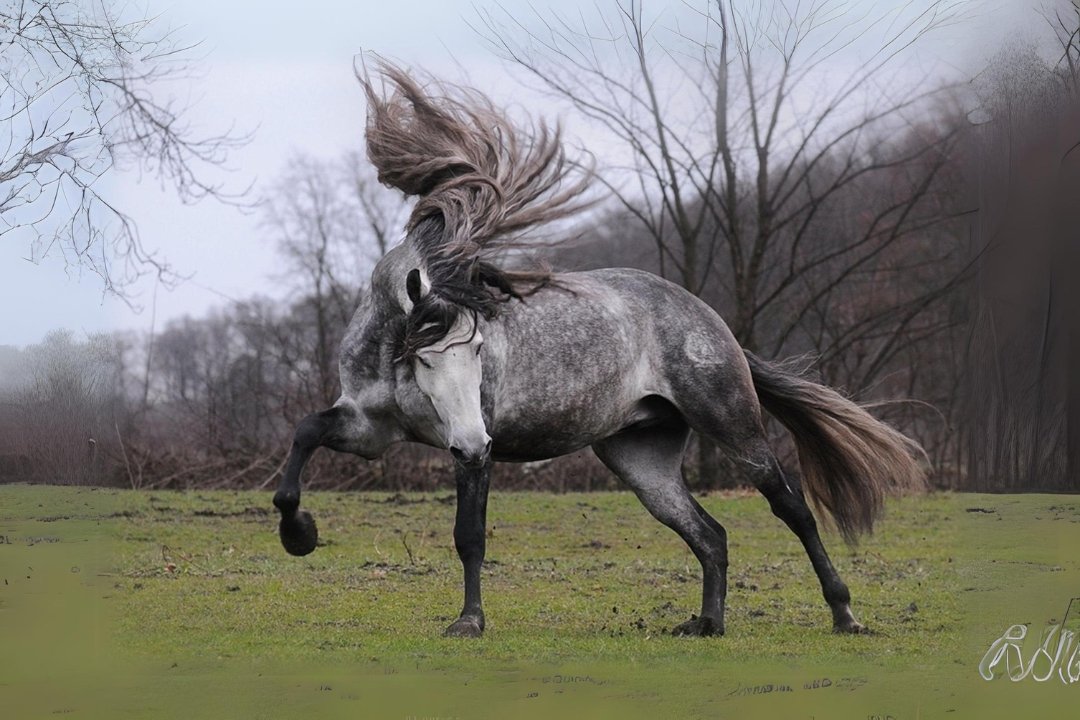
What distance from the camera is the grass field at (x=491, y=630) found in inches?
195

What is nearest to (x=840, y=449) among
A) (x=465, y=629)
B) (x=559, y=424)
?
(x=559, y=424)

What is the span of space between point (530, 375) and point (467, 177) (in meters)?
1.11

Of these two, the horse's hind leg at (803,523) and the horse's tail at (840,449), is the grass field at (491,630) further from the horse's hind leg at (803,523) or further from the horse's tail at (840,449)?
the horse's tail at (840,449)

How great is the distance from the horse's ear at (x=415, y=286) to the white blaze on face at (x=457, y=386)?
222mm

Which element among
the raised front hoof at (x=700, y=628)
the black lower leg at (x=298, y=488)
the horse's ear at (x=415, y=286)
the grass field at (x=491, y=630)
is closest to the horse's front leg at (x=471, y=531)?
the grass field at (x=491, y=630)

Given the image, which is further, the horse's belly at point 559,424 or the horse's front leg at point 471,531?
the horse's belly at point 559,424

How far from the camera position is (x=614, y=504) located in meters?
13.6

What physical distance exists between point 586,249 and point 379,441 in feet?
26.0

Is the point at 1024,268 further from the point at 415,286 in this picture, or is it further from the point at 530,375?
the point at 415,286

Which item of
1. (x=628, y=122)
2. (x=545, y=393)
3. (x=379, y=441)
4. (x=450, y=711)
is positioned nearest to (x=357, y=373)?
(x=379, y=441)

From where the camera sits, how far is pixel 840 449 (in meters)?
7.33

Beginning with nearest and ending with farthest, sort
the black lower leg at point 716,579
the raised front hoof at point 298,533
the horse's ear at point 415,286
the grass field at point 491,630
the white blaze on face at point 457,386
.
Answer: the grass field at point 491,630 < the white blaze on face at point 457,386 < the horse's ear at point 415,286 < the raised front hoof at point 298,533 < the black lower leg at point 716,579

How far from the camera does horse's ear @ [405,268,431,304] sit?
19.0 ft

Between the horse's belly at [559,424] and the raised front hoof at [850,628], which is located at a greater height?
the horse's belly at [559,424]
